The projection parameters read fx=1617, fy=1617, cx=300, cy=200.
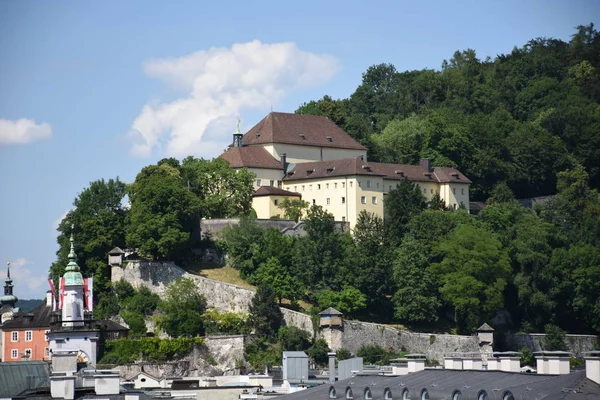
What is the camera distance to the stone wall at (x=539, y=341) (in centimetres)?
8962

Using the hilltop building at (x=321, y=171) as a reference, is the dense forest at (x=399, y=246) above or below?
below

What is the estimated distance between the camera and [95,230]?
89875mm

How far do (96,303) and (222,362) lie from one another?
876cm

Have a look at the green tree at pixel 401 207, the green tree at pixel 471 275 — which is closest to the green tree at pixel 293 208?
the green tree at pixel 401 207

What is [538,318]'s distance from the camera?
9231cm

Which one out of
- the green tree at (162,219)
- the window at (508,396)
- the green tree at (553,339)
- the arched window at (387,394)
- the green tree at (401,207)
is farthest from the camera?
the green tree at (401,207)

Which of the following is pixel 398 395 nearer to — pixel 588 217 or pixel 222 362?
pixel 222 362

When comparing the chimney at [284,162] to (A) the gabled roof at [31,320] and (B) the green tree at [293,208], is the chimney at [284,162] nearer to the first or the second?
→ (B) the green tree at [293,208]

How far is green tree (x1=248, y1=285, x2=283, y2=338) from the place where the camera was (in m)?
84.0

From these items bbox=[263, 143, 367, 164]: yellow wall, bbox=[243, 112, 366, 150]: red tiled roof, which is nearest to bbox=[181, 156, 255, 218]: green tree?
bbox=[263, 143, 367, 164]: yellow wall

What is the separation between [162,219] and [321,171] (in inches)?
610

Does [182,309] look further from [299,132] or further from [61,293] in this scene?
[299,132]

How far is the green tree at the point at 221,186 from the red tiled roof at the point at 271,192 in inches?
20.6

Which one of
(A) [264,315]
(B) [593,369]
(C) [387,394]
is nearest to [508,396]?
(B) [593,369]
